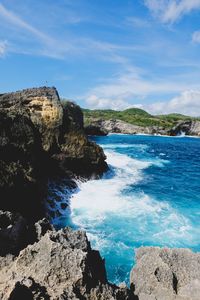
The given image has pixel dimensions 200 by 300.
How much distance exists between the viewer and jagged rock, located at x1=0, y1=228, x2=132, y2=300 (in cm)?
763

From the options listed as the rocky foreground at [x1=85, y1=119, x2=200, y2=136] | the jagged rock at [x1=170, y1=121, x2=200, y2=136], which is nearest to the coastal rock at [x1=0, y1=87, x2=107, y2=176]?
the rocky foreground at [x1=85, y1=119, x2=200, y2=136]

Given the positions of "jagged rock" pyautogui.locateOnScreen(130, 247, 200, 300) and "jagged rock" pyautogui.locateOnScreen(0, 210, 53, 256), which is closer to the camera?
"jagged rock" pyautogui.locateOnScreen(130, 247, 200, 300)

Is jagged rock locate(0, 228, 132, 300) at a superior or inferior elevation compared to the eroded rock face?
inferior

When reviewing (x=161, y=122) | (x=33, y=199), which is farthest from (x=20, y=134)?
(x=161, y=122)

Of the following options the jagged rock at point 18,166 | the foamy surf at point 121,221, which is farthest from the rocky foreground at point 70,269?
the jagged rock at point 18,166

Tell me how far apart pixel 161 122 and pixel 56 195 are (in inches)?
6036

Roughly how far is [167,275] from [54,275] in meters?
3.44

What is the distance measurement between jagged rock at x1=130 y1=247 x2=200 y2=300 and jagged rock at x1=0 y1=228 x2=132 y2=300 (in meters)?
0.95

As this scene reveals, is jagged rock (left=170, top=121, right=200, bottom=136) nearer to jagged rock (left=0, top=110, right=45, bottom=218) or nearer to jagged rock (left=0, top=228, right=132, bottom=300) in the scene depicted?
jagged rock (left=0, top=110, right=45, bottom=218)

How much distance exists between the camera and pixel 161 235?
68.6ft

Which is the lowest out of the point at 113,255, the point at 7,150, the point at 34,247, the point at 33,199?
the point at 113,255

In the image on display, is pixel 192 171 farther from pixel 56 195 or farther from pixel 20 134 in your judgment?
pixel 20 134

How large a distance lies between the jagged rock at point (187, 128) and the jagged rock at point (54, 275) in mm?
153433

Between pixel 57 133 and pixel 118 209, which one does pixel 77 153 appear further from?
pixel 118 209
